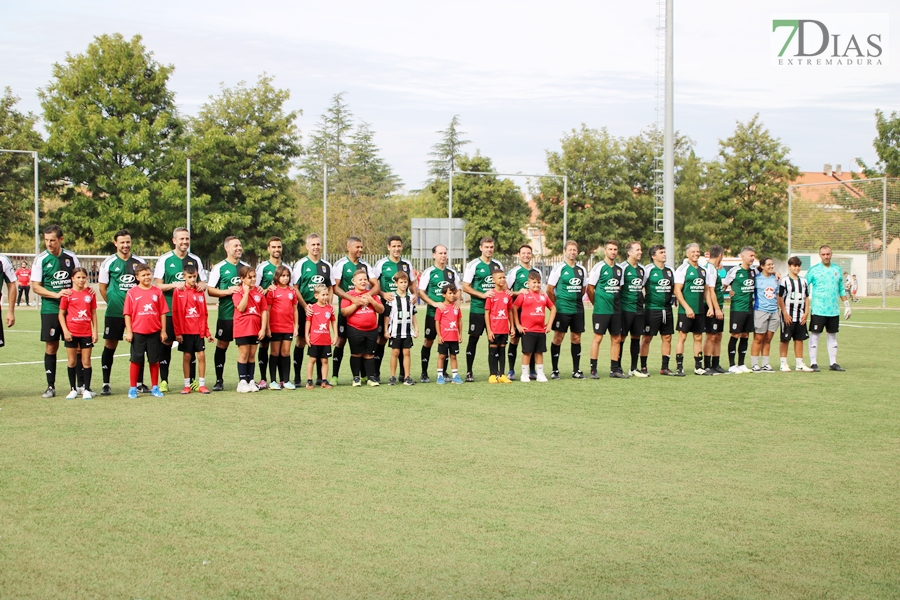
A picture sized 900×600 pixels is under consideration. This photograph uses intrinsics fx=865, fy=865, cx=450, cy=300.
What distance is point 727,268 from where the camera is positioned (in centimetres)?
1316

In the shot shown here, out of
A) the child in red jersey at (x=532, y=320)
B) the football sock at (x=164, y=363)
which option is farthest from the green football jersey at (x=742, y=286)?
the football sock at (x=164, y=363)

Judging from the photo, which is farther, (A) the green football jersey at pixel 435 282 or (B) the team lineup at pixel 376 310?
(A) the green football jersey at pixel 435 282

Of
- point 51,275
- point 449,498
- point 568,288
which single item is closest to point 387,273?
point 568,288

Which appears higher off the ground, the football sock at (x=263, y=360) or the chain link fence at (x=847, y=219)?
the chain link fence at (x=847, y=219)

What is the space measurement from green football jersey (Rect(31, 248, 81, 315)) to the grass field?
1183mm

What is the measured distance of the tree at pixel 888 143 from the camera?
40.2 meters

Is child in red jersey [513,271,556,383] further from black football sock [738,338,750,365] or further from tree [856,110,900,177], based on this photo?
tree [856,110,900,177]

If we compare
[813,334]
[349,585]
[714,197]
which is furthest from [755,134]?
[349,585]

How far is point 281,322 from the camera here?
421 inches

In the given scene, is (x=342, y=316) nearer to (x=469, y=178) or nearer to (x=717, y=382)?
(x=717, y=382)

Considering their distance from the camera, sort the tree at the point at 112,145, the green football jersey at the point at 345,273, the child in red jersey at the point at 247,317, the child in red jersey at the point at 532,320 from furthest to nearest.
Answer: the tree at the point at 112,145
the child in red jersey at the point at 532,320
the green football jersey at the point at 345,273
the child in red jersey at the point at 247,317

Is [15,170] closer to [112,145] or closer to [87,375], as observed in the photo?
[112,145]

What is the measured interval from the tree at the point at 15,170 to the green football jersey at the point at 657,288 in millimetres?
33585

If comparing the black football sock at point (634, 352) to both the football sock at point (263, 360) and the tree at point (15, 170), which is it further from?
the tree at point (15, 170)
